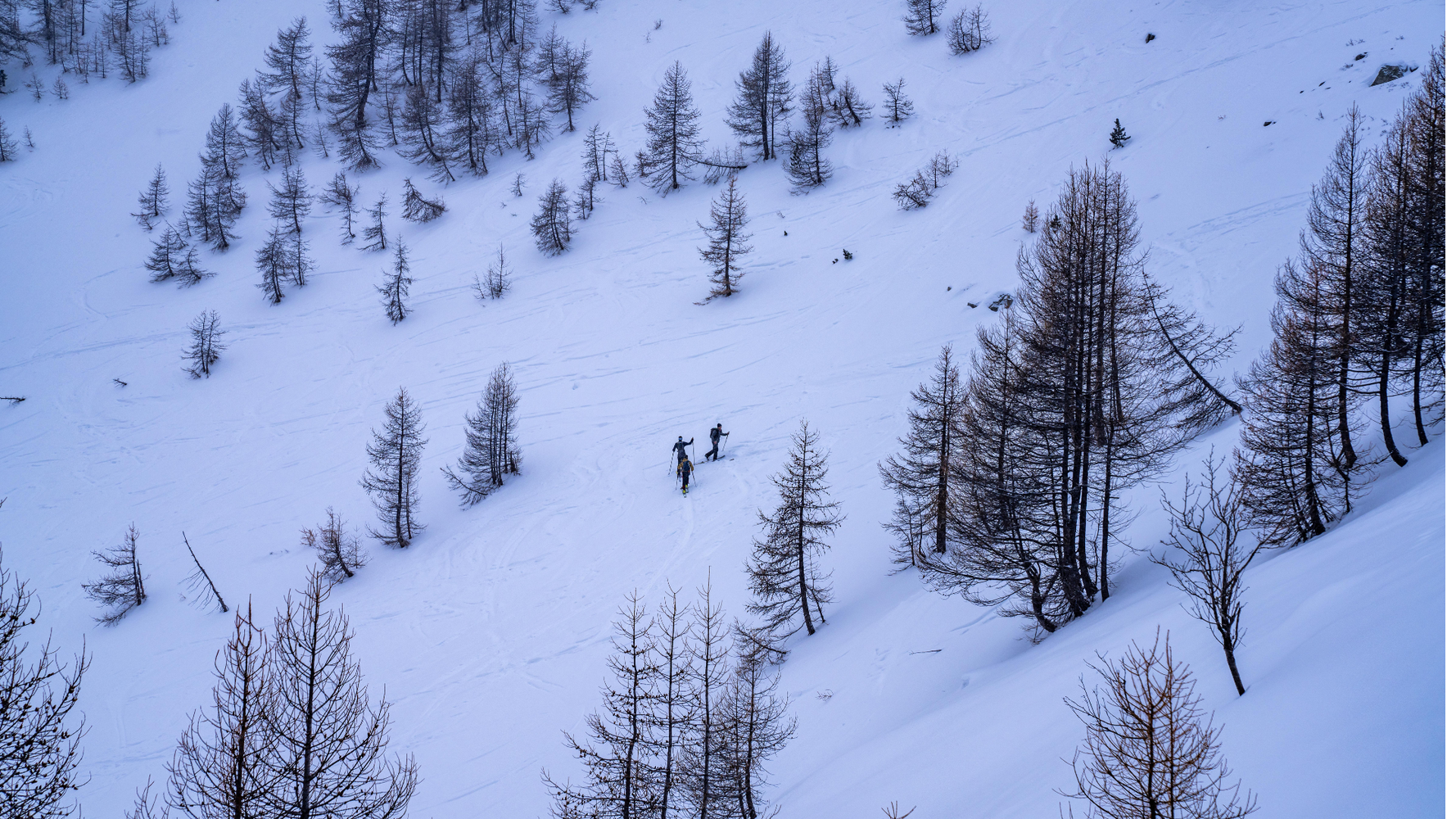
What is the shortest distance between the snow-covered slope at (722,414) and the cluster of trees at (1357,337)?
1586 millimetres

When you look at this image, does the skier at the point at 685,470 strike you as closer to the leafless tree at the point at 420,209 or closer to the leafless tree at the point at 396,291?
the leafless tree at the point at 396,291

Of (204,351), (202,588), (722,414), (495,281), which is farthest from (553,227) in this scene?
(202,588)

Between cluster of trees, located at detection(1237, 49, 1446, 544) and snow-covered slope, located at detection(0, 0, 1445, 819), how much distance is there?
1.59 metres

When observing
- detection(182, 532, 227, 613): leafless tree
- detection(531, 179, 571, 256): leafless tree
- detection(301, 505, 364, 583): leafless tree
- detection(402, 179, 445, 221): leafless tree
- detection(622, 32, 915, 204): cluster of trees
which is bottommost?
detection(182, 532, 227, 613): leafless tree

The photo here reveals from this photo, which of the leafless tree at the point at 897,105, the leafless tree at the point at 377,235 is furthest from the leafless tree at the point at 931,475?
the leafless tree at the point at 377,235

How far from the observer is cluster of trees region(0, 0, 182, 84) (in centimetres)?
8088

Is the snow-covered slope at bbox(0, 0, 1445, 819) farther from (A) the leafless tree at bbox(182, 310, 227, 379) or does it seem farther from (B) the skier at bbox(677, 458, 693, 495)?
(A) the leafless tree at bbox(182, 310, 227, 379)

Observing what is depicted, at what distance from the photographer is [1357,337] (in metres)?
15.8

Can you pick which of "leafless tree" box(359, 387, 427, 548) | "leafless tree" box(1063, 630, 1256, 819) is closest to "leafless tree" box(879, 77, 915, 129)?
"leafless tree" box(359, 387, 427, 548)

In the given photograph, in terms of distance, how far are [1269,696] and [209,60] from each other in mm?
107786

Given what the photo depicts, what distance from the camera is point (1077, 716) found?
10.6 metres

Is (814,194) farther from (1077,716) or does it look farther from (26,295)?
(26,295)

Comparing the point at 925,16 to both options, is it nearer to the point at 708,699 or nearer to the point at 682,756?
the point at 708,699

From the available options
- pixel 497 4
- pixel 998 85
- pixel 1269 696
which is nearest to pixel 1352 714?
pixel 1269 696
